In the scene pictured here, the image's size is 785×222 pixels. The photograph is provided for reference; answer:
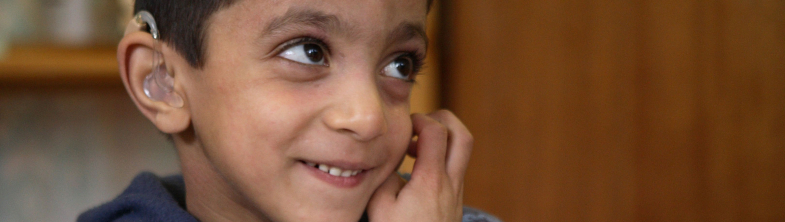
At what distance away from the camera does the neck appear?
0.74m

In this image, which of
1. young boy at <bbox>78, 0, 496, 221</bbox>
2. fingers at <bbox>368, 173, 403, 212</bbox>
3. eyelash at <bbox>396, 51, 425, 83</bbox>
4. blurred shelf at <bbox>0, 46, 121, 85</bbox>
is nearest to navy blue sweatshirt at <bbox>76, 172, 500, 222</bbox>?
young boy at <bbox>78, 0, 496, 221</bbox>

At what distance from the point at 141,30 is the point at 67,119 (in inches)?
52.0

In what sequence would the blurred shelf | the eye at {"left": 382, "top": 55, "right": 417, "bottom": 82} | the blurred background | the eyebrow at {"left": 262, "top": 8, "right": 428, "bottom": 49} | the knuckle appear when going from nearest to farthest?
1. the eyebrow at {"left": 262, "top": 8, "right": 428, "bottom": 49}
2. the eye at {"left": 382, "top": 55, "right": 417, "bottom": 82}
3. the knuckle
4. the blurred shelf
5. the blurred background

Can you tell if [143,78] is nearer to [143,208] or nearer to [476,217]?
[143,208]

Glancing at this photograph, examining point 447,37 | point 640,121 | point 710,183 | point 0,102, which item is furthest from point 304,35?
point 0,102

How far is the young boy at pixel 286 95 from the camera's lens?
→ 63 cm

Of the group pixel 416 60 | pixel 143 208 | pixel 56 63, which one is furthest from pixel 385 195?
pixel 56 63

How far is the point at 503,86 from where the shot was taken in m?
1.71

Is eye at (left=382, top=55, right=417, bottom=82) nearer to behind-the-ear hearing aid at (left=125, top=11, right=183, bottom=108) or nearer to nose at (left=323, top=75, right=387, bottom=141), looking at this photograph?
nose at (left=323, top=75, right=387, bottom=141)

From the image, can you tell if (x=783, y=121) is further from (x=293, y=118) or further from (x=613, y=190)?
(x=293, y=118)

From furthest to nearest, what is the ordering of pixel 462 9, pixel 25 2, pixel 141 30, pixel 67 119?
pixel 67 119 → pixel 462 9 → pixel 25 2 → pixel 141 30

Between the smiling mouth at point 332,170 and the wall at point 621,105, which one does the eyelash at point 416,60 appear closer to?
the smiling mouth at point 332,170

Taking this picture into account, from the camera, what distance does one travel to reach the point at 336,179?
663 millimetres

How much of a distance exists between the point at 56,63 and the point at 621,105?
1.49 m
